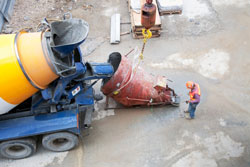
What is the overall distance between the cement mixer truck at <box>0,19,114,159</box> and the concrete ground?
69 centimetres

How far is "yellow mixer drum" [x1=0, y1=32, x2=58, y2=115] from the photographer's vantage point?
4.81m

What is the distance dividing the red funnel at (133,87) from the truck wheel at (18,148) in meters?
2.23

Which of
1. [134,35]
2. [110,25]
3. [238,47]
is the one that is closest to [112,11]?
[110,25]

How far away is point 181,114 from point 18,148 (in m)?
4.49

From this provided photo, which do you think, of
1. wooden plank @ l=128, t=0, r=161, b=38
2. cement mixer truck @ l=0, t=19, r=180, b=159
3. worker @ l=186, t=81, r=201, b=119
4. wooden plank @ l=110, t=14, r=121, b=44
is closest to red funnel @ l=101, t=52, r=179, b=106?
cement mixer truck @ l=0, t=19, r=180, b=159

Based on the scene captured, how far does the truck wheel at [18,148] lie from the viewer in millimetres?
5742

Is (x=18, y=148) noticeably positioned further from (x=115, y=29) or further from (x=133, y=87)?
(x=115, y=29)

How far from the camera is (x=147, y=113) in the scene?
7.04 m

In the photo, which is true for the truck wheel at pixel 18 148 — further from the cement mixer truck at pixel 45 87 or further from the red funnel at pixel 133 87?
the red funnel at pixel 133 87

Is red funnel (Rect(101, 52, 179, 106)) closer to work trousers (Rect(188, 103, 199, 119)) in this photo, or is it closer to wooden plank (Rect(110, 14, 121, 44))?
work trousers (Rect(188, 103, 199, 119))

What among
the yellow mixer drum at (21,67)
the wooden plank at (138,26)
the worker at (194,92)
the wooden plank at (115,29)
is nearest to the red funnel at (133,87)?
the worker at (194,92)

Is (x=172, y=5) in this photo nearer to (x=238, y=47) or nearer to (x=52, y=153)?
(x=238, y=47)

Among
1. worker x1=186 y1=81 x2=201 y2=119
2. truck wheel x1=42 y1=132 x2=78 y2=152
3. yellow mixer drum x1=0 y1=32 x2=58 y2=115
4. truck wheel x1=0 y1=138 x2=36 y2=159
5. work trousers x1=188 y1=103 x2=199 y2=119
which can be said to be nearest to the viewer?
yellow mixer drum x1=0 y1=32 x2=58 y2=115

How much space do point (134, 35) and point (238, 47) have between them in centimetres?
386
